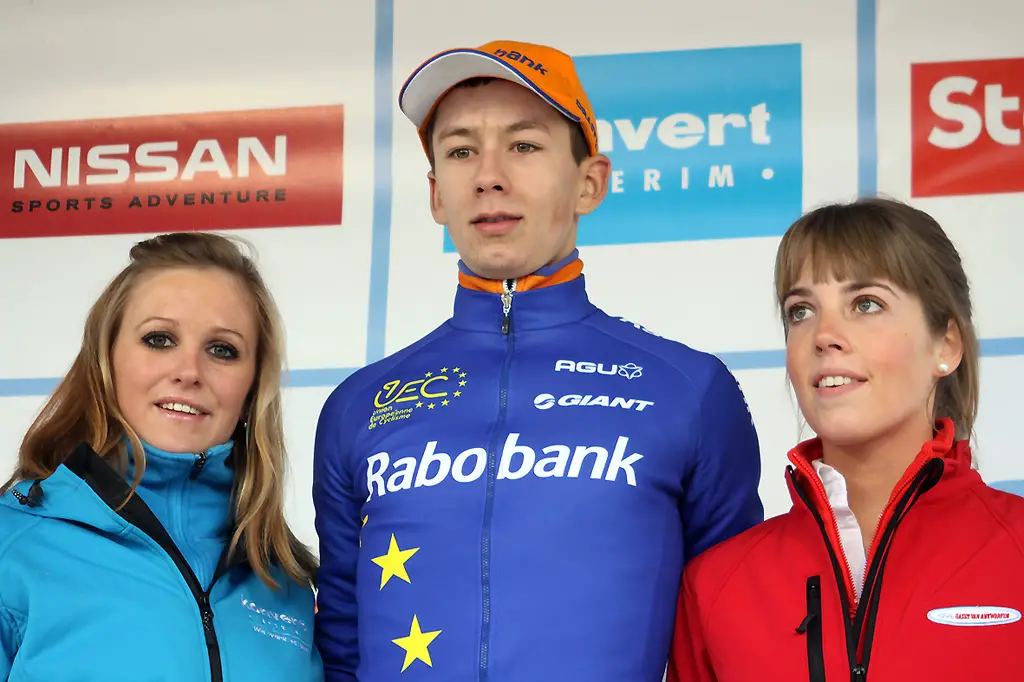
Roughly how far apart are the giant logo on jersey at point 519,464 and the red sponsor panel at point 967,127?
1.27m

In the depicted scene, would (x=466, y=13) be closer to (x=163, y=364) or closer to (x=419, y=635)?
(x=163, y=364)

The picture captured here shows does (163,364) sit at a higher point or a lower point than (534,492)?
higher

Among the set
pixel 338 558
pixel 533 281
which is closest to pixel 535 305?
pixel 533 281

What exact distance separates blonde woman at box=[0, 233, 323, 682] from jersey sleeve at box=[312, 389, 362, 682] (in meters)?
0.04

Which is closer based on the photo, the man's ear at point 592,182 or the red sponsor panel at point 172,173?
the man's ear at point 592,182

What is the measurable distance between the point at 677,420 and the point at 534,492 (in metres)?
0.21

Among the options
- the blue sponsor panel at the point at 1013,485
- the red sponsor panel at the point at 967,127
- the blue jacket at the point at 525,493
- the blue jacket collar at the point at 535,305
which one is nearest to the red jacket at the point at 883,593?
the blue jacket at the point at 525,493

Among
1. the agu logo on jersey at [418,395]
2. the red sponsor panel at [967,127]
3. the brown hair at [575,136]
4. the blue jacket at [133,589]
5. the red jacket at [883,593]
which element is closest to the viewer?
the red jacket at [883,593]

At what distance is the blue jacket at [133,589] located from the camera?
1.67m

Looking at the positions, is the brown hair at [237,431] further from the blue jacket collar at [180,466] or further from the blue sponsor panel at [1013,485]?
the blue sponsor panel at [1013,485]

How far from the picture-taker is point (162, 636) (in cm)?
170

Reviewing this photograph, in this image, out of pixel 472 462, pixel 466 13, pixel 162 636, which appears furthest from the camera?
pixel 466 13

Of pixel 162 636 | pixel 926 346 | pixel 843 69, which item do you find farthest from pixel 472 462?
pixel 843 69

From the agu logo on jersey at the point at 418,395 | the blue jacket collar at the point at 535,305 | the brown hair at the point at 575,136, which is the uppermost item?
the brown hair at the point at 575,136
